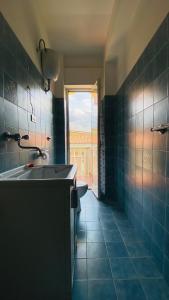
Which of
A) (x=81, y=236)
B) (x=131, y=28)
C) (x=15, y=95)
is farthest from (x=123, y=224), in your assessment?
(x=131, y=28)

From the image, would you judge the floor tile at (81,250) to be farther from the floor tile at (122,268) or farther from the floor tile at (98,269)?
the floor tile at (122,268)

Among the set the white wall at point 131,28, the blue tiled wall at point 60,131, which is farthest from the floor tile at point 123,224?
the white wall at point 131,28

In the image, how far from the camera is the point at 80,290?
1.18 meters

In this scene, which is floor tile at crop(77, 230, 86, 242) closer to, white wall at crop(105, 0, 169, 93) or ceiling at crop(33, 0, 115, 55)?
white wall at crop(105, 0, 169, 93)

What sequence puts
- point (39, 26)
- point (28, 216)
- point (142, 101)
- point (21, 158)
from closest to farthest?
point (28, 216), point (21, 158), point (142, 101), point (39, 26)

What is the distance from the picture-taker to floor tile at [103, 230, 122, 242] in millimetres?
1771

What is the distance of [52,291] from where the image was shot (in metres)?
0.98

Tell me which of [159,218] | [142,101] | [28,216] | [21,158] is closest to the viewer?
[28,216]

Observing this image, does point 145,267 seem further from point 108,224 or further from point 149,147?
point 149,147

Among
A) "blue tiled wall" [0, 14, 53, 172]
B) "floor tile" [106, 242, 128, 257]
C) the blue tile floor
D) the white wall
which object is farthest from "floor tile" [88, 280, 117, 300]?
the white wall

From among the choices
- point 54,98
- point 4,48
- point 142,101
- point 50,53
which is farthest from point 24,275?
point 54,98

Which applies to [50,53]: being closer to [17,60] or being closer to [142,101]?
[17,60]

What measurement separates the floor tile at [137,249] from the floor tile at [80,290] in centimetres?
49

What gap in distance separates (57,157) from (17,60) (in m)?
1.91
